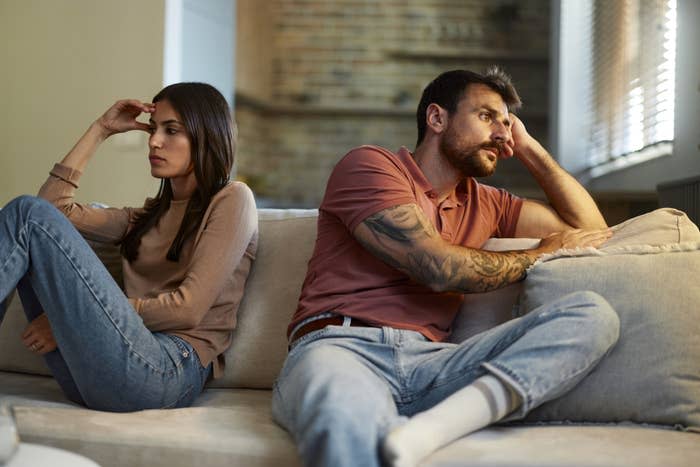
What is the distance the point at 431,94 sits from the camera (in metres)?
2.16

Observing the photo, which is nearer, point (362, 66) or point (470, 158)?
point (470, 158)

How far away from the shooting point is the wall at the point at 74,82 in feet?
13.4

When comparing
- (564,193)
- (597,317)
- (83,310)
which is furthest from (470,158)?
(83,310)

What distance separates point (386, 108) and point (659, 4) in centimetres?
318

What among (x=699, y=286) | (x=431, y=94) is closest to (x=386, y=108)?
(x=431, y=94)

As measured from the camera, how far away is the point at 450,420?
4.86 ft

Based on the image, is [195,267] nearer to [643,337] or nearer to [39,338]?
[39,338]

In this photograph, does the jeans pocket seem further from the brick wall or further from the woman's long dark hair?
the brick wall

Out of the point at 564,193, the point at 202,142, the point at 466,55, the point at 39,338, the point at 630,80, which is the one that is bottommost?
the point at 39,338

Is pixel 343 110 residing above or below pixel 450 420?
above

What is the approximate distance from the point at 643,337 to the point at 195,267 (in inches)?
38.3

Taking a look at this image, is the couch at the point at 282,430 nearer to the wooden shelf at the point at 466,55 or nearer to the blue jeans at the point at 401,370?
the blue jeans at the point at 401,370

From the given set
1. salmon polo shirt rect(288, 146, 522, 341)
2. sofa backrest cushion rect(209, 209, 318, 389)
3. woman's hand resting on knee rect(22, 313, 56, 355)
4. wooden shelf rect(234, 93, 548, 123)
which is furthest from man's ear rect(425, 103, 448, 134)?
wooden shelf rect(234, 93, 548, 123)

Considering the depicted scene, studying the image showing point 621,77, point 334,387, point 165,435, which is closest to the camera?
point 334,387
